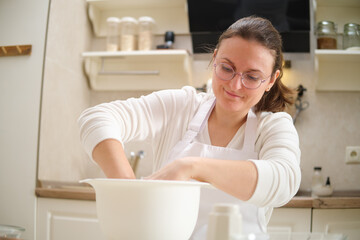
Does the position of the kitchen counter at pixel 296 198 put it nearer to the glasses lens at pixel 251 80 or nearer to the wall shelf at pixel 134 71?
the wall shelf at pixel 134 71

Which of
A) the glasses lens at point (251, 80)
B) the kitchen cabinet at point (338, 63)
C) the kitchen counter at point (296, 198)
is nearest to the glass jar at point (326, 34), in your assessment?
the kitchen cabinet at point (338, 63)

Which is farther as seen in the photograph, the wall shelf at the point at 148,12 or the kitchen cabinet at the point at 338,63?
the wall shelf at the point at 148,12

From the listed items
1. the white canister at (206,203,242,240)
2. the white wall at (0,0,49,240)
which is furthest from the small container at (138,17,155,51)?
the white canister at (206,203,242,240)

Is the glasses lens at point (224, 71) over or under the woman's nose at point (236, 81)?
over

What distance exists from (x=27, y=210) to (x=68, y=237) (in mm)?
237

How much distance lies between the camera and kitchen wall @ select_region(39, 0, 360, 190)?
1933 mm

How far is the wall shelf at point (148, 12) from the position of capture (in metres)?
2.17

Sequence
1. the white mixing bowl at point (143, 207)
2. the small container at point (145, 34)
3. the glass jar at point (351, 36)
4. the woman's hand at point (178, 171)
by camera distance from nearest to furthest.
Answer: the white mixing bowl at point (143, 207), the woman's hand at point (178, 171), the glass jar at point (351, 36), the small container at point (145, 34)

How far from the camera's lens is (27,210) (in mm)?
1683

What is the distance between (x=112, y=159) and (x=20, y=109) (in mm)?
1134

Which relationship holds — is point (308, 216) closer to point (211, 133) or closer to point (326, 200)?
point (326, 200)

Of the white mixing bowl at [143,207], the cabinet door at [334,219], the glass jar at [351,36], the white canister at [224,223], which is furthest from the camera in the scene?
the glass jar at [351,36]

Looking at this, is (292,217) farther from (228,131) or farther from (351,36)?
(351,36)

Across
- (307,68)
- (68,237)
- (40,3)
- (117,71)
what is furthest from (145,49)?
(68,237)
